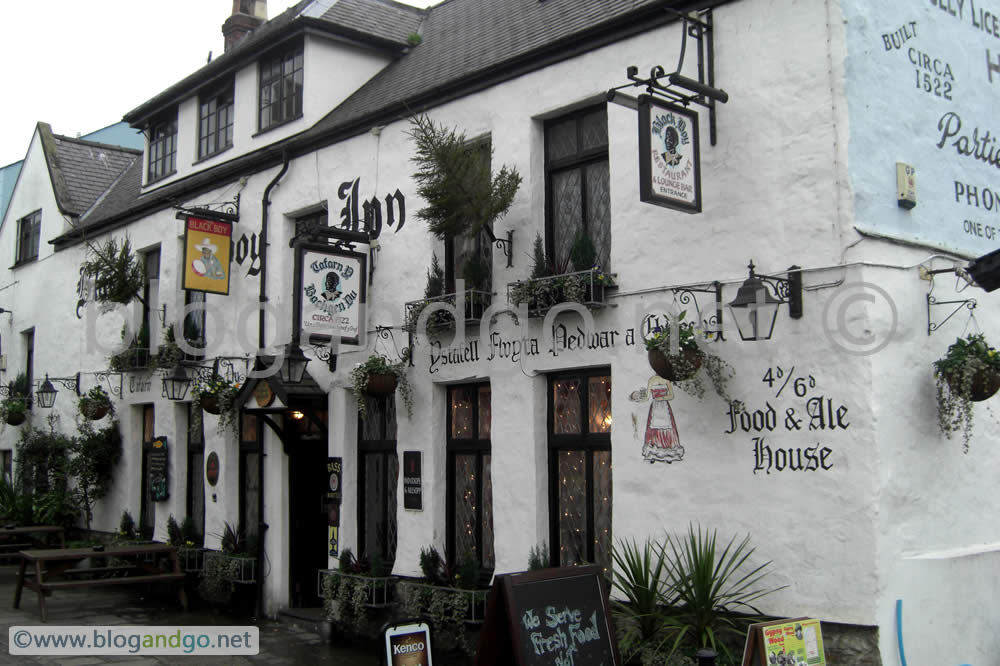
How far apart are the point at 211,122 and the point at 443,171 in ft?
24.6

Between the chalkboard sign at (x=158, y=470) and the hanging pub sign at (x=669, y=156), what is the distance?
33.6 ft

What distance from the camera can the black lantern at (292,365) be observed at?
11.1 metres

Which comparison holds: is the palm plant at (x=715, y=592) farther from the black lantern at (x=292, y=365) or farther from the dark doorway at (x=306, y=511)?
the dark doorway at (x=306, y=511)

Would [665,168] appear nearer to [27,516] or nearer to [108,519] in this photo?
[108,519]

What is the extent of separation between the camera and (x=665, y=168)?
737 centimetres

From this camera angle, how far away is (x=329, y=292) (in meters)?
10.1

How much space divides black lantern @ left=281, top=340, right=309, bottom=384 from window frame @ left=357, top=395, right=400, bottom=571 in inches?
34.8

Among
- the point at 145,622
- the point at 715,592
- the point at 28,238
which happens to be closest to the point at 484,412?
the point at 715,592

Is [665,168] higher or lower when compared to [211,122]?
lower

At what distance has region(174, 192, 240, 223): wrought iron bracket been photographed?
13.1 m

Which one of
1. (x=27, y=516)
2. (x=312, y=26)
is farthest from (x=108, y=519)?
(x=312, y=26)

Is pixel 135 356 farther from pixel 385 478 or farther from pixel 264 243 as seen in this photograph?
pixel 385 478

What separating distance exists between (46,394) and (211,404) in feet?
24.3

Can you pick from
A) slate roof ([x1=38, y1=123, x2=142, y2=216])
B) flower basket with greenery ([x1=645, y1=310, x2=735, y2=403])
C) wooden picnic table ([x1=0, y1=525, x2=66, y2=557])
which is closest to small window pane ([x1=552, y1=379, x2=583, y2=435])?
flower basket with greenery ([x1=645, y1=310, x2=735, y2=403])
